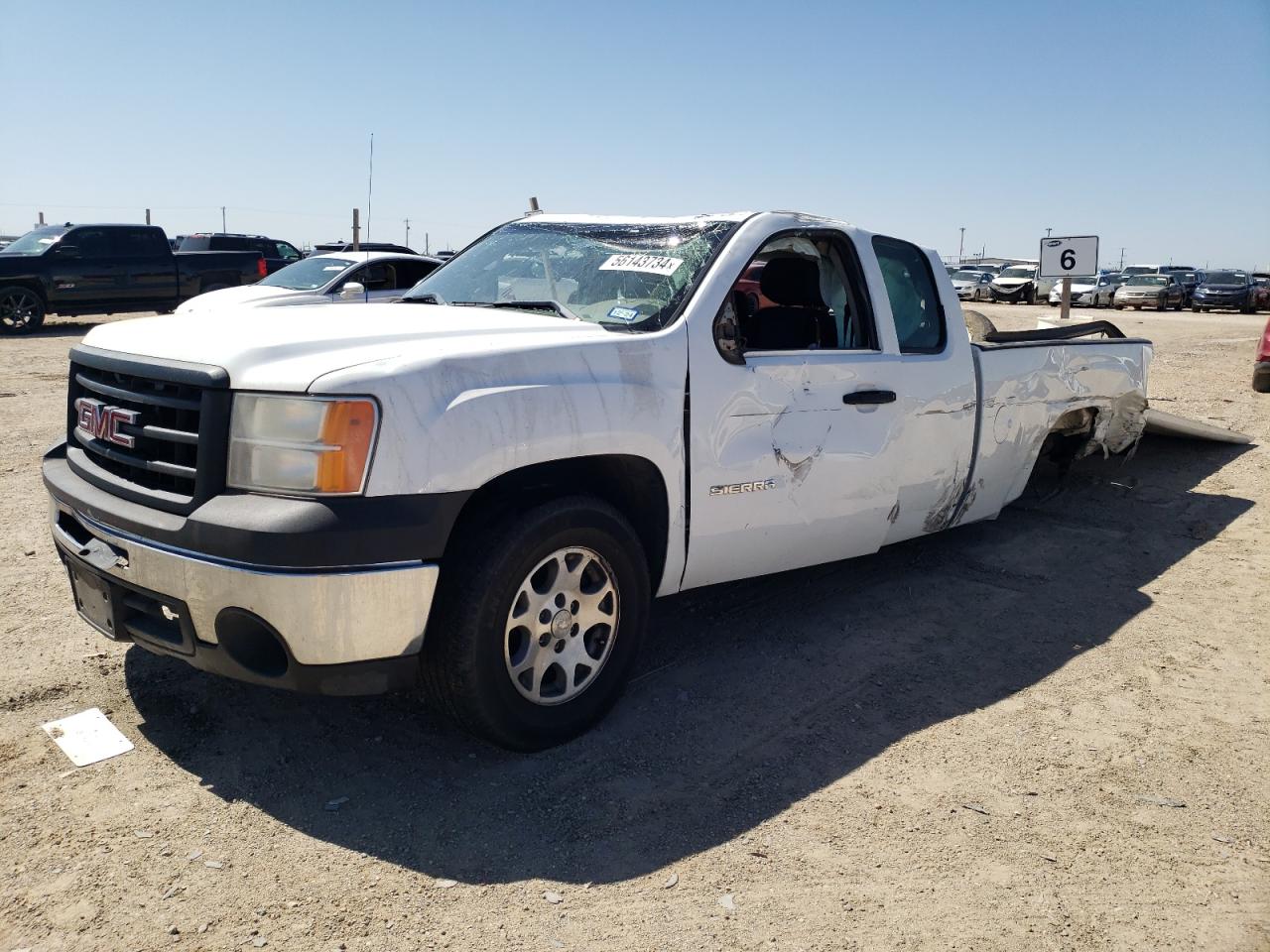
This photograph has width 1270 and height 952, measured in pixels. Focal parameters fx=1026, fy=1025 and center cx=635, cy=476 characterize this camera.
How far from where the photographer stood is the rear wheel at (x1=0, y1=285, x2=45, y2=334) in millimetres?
17453

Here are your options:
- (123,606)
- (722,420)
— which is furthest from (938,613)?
(123,606)

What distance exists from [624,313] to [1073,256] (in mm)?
10446

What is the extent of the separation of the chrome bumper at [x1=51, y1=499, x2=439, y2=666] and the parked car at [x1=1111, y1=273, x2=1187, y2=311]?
1569 inches

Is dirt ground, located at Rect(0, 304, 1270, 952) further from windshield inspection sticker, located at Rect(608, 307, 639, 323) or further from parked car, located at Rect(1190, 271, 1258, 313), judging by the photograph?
parked car, located at Rect(1190, 271, 1258, 313)

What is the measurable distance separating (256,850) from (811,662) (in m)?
2.33

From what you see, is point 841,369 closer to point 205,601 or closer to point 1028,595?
point 1028,595

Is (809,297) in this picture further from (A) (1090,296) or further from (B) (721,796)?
(A) (1090,296)

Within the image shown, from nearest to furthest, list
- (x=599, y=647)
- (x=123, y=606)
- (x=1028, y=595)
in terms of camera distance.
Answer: (x=123, y=606)
(x=599, y=647)
(x=1028, y=595)

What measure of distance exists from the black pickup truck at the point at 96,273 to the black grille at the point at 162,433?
Answer: 16.7 meters

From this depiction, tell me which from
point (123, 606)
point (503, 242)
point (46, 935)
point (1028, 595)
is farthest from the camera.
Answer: point (1028, 595)

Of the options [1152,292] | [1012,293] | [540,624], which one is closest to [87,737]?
[540,624]

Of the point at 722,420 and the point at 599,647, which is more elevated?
the point at 722,420

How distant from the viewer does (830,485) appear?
14.1ft

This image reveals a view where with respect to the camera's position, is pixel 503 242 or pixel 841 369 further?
pixel 503 242
